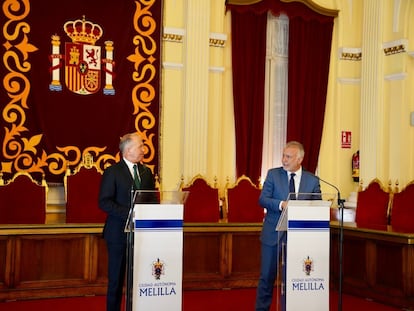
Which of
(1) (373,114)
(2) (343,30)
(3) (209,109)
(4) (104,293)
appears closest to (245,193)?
(3) (209,109)

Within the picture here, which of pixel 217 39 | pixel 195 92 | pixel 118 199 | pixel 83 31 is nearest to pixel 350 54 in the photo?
pixel 217 39

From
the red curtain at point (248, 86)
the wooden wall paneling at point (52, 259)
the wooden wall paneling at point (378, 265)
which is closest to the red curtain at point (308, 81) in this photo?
the red curtain at point (248, 86)

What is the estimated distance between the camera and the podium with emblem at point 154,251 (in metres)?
4.11

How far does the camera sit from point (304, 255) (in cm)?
442

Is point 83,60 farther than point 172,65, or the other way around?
point 172,65

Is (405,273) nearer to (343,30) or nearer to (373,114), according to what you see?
(373,114)

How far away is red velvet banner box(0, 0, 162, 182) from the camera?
762cm

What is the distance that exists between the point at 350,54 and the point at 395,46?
758mm

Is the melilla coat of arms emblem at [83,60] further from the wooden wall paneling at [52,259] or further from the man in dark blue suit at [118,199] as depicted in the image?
the man in dark blue suit at [118,199]

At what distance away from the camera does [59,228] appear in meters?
6.04

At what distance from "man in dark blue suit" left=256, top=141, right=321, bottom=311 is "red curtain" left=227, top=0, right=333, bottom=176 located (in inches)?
154

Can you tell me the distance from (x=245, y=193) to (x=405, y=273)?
2263 mm

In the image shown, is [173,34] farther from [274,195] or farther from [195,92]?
[274,195]

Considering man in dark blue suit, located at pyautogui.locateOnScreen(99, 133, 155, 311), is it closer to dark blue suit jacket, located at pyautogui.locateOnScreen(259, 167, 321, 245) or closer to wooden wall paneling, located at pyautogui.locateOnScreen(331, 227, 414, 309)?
dark blue suit jacket, located at pyautogui.locateOnScreen(259, 167, 321, 245)
